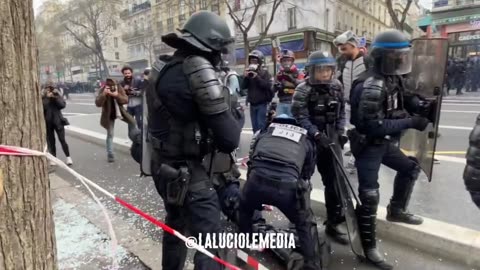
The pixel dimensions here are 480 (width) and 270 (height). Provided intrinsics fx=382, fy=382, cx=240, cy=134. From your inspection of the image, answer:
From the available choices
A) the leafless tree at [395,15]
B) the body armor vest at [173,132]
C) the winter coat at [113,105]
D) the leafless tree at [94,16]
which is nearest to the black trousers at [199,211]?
the body armor vest at [173,132]

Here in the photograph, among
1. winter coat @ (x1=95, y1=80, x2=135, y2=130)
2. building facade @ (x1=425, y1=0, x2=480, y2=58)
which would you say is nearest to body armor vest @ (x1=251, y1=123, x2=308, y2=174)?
winter coat @ (x1=95, y1=80, x2=135, y2=130)

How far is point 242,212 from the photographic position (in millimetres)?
2711

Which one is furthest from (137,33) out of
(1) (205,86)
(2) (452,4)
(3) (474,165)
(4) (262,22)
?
(3) (474,165)

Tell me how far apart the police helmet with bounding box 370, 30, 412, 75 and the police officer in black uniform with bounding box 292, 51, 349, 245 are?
453mm

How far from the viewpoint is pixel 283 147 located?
8.35 ft

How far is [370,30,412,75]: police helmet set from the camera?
9.30ft

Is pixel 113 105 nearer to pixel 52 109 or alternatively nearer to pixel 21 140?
pixel 52 109

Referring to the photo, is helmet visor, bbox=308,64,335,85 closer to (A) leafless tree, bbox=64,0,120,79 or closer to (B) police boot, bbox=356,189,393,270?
(B) police boot, bbox=356,189,393,270

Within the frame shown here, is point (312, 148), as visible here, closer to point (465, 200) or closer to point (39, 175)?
point (39, 175)

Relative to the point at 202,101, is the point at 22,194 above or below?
below

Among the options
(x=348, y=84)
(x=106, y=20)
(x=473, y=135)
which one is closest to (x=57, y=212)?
(x=348, y=84)

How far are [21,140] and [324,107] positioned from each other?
2.45 meters

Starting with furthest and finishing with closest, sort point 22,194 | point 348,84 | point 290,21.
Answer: point 290,21
point 348,84
point 22,194

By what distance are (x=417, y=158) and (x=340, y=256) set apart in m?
1.11
